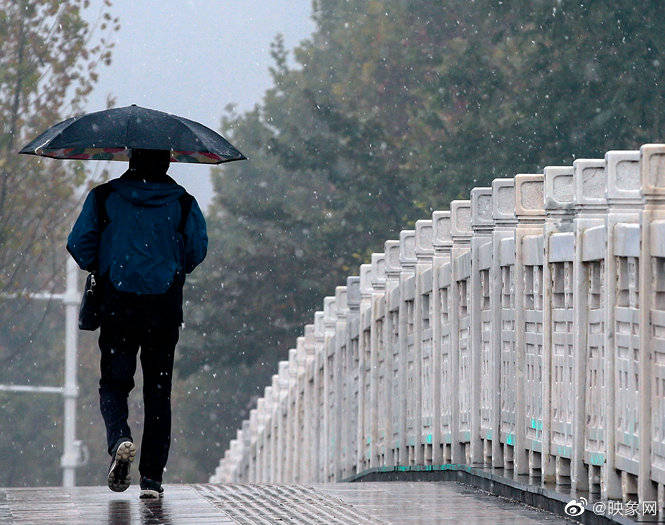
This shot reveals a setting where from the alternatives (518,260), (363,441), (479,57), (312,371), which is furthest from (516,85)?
(518,260)

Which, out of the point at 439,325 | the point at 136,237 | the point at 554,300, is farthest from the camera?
the point at 439,325

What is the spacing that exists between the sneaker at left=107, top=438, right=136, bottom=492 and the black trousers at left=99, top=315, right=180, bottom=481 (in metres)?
0.17

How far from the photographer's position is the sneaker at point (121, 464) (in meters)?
8.16

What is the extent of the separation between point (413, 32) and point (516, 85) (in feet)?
47.5

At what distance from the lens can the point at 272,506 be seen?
26.9ft

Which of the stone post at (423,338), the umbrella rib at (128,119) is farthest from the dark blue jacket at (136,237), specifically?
the stone post at (423,338)

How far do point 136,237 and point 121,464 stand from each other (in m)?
1.12

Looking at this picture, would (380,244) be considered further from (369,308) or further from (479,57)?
(369,308)

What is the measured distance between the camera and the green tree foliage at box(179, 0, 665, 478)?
34.8m

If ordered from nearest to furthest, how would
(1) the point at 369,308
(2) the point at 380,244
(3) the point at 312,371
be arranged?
(1) the point at 369,308 → (3) the point at 312,371 → (2) the point at 380,244

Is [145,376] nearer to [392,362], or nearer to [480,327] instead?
[480,327]

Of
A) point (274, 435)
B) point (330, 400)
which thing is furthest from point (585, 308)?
point (274, 435)

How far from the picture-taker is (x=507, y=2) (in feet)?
129

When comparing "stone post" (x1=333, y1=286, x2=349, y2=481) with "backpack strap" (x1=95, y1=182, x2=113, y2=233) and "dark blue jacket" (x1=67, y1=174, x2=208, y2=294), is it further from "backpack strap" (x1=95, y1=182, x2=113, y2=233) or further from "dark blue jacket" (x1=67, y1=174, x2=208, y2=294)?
"backpack strap" (x1=95, y1=182, x2=113, y2=233)
